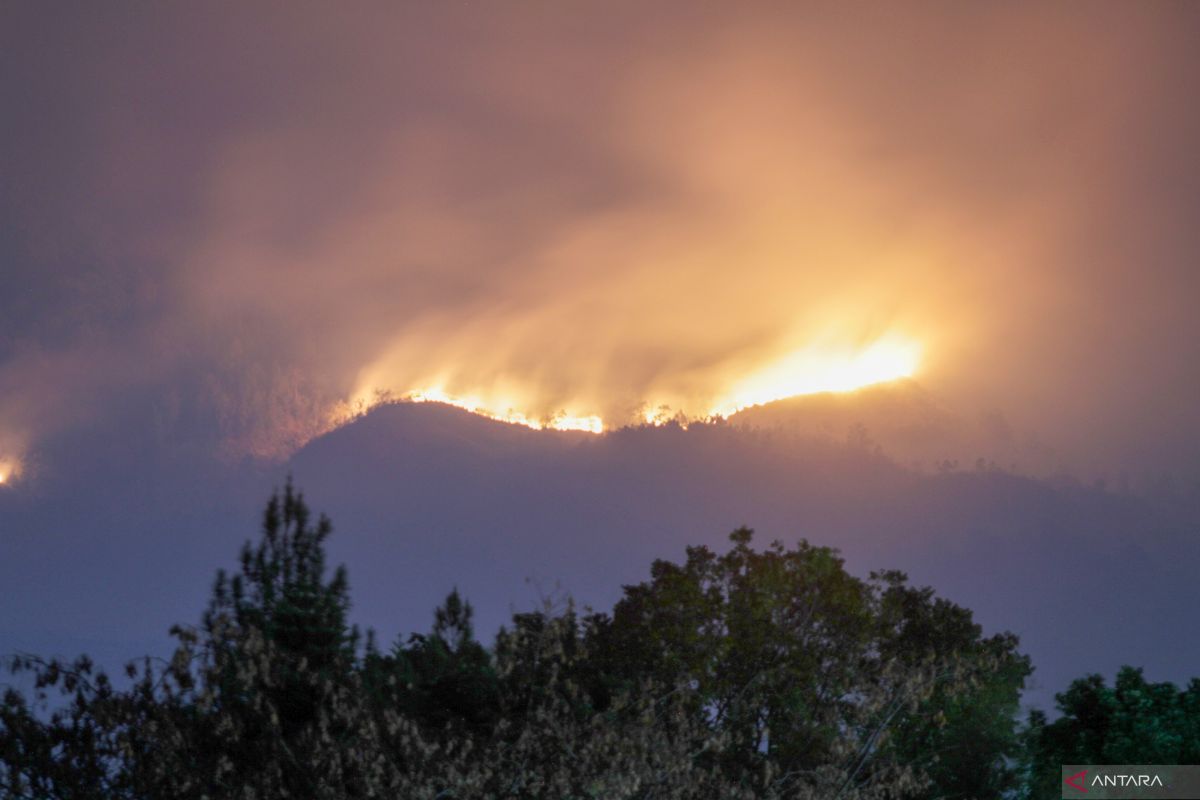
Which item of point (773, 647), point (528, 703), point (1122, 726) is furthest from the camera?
point (773, 647)

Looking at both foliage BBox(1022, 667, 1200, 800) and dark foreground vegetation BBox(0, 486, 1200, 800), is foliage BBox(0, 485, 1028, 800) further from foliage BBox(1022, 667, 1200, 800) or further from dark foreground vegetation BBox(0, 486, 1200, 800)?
foliage BBox(1022, 667, 1200, 800)

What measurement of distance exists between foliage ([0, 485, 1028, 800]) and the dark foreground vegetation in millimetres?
39

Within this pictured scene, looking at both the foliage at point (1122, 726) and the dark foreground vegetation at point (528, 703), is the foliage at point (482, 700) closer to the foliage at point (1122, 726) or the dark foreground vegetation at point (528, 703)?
the dark foreground vegetation at point (528, 703)

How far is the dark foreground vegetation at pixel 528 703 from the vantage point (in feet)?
46.6

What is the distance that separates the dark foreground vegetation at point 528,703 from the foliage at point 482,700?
0.04 m

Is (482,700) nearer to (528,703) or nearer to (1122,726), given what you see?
(528,703)

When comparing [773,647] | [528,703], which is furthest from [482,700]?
[773,647]

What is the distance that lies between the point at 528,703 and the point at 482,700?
135 centimetres

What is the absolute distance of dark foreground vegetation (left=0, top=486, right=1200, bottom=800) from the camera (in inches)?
560

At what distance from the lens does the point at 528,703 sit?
1733 cm

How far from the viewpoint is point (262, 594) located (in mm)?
17719

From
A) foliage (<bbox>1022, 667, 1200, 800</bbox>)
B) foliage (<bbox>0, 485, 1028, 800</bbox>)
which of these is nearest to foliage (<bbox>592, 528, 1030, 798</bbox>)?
foliage (<bbox>0, 485, 1028, 800</bbox>)

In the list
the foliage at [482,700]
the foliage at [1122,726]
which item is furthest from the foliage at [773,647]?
the foliage at [1122,726]

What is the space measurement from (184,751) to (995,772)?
1026 inches
